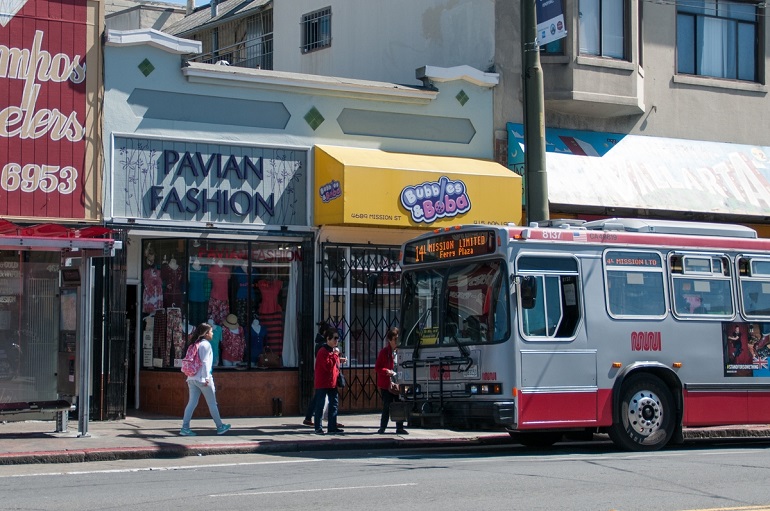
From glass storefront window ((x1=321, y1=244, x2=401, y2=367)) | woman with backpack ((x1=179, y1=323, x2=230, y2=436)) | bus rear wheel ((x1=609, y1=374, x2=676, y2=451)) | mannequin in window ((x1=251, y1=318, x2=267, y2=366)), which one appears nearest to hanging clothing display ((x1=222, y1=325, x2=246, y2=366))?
mannequin in window ((x1=251, y1=318, x2=267, y2=366))

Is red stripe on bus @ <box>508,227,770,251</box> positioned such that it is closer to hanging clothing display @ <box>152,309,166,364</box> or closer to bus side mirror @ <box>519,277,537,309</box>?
bus side mirror @ <box>519,277,537,309</box>

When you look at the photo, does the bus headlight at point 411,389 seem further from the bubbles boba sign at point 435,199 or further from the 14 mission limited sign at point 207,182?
the 14 mission limited sign at point 207,182

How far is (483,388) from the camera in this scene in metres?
14.2

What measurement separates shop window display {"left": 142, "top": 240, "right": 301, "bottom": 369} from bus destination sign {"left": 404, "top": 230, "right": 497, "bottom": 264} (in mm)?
4529

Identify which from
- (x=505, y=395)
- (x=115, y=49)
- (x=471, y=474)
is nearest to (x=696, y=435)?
(x=505, y=395)

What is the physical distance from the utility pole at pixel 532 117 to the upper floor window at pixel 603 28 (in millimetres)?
5528

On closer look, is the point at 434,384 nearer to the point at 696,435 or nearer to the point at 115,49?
the point at 696,435

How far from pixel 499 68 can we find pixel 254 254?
263 inches

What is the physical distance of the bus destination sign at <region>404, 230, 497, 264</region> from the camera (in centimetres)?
1441

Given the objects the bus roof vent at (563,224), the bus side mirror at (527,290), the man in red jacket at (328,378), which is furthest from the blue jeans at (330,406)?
the bus roof vent at (563,224)

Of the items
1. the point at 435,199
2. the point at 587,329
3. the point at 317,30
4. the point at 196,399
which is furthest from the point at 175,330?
the point at 317,30

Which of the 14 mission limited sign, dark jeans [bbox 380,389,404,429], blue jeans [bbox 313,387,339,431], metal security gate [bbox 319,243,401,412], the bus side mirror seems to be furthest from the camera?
metal security gate [bbox 319,243,401,412]

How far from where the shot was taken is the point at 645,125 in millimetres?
24156

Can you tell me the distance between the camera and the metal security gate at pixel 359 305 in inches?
795
